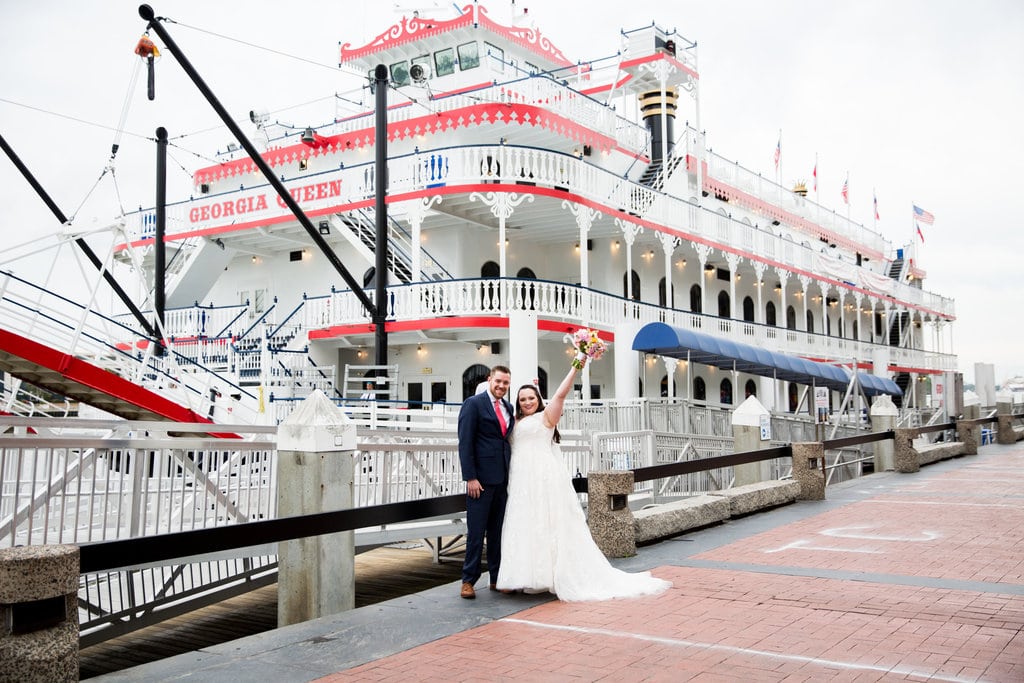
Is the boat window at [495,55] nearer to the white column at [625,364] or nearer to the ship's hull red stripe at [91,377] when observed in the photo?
the white column at [625,364]

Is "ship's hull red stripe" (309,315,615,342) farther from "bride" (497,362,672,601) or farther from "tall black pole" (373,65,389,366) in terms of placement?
"bride" (497,362,672,601)

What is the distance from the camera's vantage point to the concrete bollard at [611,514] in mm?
8664

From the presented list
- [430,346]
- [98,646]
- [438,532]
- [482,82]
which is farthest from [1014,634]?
[482,82]

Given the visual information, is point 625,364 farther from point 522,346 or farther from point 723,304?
point 723,304

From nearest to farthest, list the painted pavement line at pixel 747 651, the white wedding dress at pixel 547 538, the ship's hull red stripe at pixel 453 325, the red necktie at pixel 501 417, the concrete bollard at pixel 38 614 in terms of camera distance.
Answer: the concrete bollard at pixel 38 614 < the painted pavement line at pixel 747 651 < the white wedding dress at pixel 547 538 < the red necktie at pixel 501 417 < the ship's hull red stripe at pixel 453 325

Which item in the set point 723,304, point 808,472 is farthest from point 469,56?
point 808,472

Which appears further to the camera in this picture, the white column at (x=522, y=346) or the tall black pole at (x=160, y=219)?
the tall black pole at (x=160, y=219)

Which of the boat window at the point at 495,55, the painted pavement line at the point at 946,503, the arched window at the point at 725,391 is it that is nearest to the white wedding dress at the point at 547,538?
the painted pavement line at the point at 946,503

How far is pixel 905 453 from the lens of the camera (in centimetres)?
1772

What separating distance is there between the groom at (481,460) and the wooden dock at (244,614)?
1.72 feet

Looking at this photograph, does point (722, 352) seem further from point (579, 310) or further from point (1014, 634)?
point (1014, 634)

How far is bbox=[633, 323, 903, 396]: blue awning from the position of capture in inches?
856

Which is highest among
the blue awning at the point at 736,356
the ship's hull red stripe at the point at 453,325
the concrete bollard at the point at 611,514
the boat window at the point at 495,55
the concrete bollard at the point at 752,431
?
the boat window at the point at 495,55

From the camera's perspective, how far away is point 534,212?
23.7 meters
